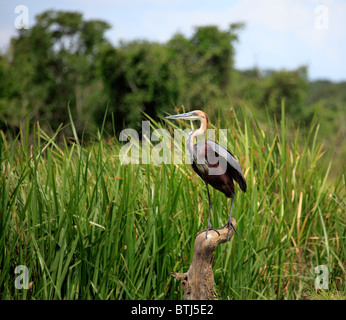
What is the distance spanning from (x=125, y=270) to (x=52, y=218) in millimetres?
680

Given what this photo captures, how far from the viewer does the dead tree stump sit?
2240 millimetres

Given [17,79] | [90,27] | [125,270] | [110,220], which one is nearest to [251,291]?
[125,270]

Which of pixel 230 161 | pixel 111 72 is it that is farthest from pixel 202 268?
pixel 111 72

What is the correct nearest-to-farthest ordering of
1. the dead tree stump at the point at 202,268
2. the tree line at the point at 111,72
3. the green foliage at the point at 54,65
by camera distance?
the dead tree stump at the point at 202,268, the tree line at the point at 111,72, the green foliage at the point at 54,65

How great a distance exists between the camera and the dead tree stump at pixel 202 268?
2.24 meters

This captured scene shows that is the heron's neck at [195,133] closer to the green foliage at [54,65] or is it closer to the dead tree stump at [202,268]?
the dead tree stump at [202,268]

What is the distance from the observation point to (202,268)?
7.48 feet

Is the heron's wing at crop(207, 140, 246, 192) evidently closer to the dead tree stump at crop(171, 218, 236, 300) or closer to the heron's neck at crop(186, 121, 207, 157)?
the heron's neck at crop(186, 121, 207, 157)

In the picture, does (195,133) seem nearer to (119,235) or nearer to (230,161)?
(230,161)

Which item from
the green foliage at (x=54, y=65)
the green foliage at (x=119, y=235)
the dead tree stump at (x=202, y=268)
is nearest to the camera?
the dead tree stump at (x=202, y=268)

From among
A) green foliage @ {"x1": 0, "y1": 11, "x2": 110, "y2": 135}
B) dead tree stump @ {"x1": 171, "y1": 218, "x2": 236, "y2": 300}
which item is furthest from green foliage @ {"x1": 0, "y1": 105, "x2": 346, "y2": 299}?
green foliage @ {"x1": 0, "y1": 11, "x2": 110, "y2": 135}

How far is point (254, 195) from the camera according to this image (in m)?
3.16

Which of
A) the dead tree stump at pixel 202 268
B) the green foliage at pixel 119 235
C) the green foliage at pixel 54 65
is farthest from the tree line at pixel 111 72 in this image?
the dead tree stump at pixel 202 268
